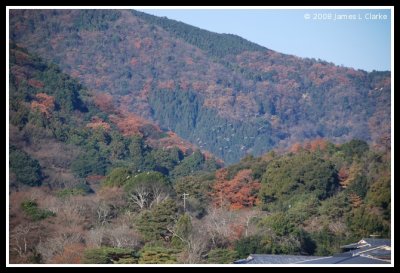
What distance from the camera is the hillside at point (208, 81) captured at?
203 feet

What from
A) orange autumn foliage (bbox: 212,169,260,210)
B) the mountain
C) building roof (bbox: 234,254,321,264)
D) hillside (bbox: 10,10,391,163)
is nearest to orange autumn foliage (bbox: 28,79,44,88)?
the mountain

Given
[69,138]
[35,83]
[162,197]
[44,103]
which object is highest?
[35,83]

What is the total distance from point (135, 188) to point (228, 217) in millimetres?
2572

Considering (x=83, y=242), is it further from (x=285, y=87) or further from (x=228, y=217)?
(x=285, y=87)

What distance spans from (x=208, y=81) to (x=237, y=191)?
139ft

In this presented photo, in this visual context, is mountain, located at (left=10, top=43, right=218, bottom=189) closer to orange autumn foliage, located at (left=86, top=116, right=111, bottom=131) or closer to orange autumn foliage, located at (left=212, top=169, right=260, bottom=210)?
orange autumn foliage, located at (left=86, top=116, right=111, bottom=131)

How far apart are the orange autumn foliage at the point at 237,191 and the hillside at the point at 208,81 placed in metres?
22.1

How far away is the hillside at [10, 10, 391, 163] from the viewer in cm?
6175

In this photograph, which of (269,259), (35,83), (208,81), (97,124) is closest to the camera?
(269,259)

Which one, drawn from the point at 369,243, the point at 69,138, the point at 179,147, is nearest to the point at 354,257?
the point at 369,243

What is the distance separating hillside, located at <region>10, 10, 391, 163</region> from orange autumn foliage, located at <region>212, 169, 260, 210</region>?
22142 millimetres

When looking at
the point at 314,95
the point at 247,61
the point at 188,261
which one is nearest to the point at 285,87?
the point at 314,95

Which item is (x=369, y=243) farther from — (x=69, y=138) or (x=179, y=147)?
(x=179, y=147)

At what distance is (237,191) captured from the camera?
3022 centimetres
